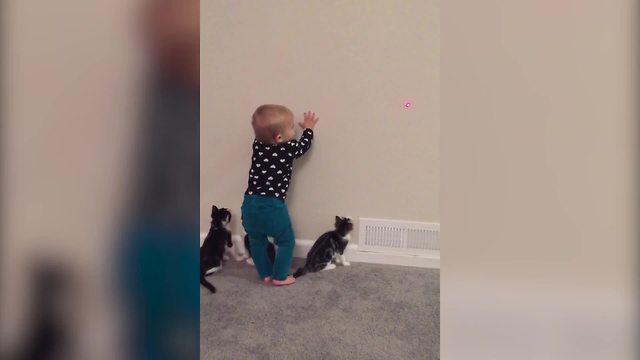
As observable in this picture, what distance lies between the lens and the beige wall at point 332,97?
1813 millimetres

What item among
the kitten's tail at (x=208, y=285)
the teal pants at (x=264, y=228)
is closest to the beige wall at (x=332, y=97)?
the teal pants at (x=264, y=228)

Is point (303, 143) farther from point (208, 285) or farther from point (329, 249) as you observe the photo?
point (208, 285)

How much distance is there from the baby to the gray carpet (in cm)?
12

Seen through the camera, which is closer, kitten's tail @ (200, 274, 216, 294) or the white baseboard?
kitten's tail @ (200, 274, 216, 294)

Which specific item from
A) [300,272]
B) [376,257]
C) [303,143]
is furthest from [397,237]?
[303,143]

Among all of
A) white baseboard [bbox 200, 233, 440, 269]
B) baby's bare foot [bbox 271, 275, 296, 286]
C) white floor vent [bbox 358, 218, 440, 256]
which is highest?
white floor vent [bbox 358, 218, 440, 256]

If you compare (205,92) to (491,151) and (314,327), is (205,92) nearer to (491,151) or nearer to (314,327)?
(314,327)

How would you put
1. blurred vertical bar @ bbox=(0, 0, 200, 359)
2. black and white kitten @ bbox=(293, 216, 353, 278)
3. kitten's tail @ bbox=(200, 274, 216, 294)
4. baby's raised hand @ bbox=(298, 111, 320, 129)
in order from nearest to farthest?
blurred vertical bar @ bbox=(0, 0, 200, 359)
kitten's tail @ bbox=(200, 274, 216, 294)
black and white kitten @ bbox=(293, 216, 353, 278)
baby's raised hand @ bbox=(298, 111, 320, 129)

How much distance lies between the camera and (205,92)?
1998 millimetres

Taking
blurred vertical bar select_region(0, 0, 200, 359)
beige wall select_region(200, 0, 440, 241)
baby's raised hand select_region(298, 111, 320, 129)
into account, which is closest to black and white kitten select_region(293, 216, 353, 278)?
beige wall select_region(200, 0, 440, 241)

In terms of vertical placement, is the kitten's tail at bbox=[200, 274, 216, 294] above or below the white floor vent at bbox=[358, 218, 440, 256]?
below

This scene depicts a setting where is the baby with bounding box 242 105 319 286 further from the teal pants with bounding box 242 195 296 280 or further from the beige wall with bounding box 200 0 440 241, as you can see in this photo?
the beige wall with bounding box 200 0 440 241

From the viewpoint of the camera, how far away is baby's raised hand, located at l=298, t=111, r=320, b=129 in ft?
6.23

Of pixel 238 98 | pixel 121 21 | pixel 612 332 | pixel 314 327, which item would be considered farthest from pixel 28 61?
pixel 238 98
